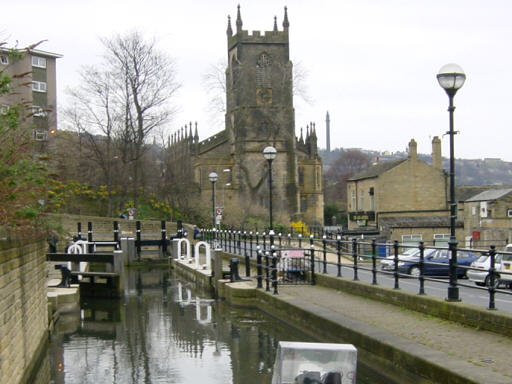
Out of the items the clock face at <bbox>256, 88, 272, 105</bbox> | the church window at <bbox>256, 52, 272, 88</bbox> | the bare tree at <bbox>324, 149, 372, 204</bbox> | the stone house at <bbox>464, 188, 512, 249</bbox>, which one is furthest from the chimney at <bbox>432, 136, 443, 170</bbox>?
the bare tree at <bbox>324, 149, 372, 204</bbox>

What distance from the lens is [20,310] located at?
9922 millimetres

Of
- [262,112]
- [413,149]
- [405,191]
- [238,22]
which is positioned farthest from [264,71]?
[405,191]

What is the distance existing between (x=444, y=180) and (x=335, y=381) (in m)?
58.9

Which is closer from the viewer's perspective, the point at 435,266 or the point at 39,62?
the point at 435,266

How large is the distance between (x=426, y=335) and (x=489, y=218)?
42223 millimetres

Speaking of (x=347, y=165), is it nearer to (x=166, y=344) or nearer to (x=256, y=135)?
(x=256, y=135)

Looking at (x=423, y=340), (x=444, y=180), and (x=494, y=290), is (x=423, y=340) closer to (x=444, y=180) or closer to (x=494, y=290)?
(x=494, y=290)

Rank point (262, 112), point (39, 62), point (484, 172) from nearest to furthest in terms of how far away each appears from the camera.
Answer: point (39, 62)
point (262, 112)
point (484, 172)

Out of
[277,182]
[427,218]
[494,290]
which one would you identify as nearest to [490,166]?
[277,182]

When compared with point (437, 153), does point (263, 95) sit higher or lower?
higher

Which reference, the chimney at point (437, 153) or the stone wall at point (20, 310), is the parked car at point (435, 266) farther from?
the chimney at point (437, 153)

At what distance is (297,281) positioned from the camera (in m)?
18.9

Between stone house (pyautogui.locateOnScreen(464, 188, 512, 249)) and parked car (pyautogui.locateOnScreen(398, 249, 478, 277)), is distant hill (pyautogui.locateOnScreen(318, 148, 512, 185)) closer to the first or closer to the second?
stone house (pyautogui.locateOnScreen(464, 188, 512, 249))

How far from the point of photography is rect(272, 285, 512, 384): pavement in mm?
7754
